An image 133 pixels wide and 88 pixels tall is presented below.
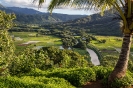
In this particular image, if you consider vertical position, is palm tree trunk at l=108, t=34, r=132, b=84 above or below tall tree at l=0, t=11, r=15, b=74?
above

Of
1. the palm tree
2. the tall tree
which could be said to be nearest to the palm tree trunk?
the palm tree

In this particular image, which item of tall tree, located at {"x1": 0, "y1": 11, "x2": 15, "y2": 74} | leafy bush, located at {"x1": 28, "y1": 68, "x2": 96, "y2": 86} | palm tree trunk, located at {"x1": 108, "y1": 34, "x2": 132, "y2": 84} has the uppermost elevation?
palm tree trunk, located at {"x1": 108, "y1": 34, "x2": 132, "y2": 84}

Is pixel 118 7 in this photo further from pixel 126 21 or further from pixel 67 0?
pixel 67 0

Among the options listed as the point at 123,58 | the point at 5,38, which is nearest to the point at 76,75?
the point at 123,58

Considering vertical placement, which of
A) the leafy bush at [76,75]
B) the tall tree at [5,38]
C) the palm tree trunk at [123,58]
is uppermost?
the palm tree trunk at [123,58]

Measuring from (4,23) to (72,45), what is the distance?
78.1 m

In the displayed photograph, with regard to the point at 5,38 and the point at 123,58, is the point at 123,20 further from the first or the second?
the point at 5,38

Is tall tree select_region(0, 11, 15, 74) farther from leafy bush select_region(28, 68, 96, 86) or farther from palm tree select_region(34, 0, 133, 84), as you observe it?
palm tree select_region(34, 0, 133, 84)

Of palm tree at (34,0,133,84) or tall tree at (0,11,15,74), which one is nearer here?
palm tree at (34,0,133,84)

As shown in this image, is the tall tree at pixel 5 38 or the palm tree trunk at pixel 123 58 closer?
the palm tree trunk at pixel 123 58

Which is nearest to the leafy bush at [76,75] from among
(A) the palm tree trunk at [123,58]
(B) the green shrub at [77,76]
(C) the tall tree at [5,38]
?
(B) the green shrub at [77,76]

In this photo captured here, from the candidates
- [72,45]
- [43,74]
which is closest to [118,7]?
[43,74]

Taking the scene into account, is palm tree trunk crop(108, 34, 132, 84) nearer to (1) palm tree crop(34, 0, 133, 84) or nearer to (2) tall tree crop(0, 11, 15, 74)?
(1) palm tree crop(34, 0, 133, 84)

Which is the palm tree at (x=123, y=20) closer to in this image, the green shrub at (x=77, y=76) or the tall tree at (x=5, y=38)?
the green shrub at (x=77, y=76)
